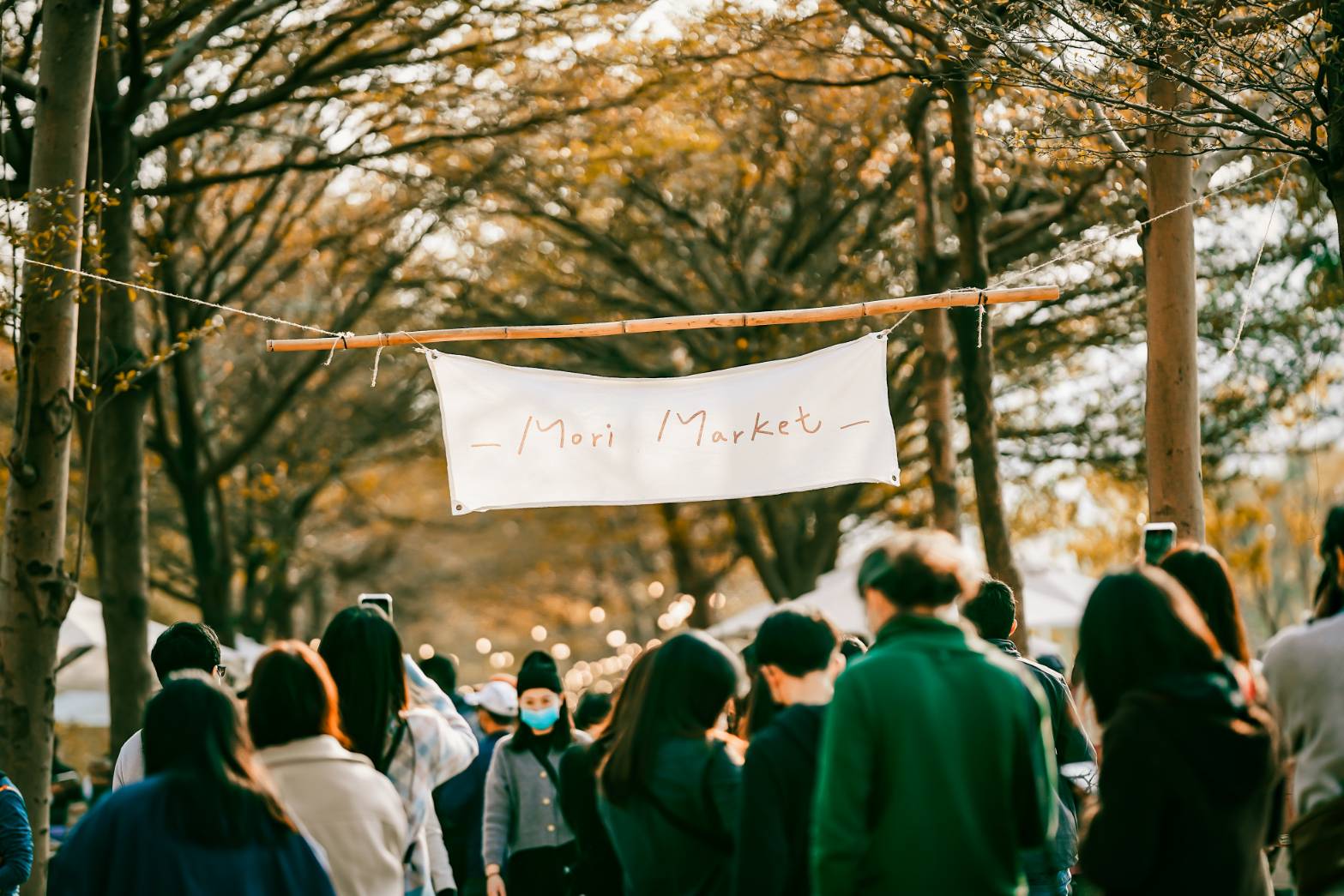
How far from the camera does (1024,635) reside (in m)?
11.2

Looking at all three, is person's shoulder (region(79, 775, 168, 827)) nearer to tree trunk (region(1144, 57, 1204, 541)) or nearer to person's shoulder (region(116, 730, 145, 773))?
person's shoulder (region(116, 730, 145, 773))

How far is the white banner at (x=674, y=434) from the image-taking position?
7.88 metres

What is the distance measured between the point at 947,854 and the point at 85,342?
939cm

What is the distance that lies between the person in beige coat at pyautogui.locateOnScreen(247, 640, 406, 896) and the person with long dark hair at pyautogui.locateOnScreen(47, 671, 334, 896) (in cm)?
44

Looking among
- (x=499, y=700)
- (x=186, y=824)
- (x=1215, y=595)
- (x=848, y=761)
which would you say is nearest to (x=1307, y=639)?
(x=1215, y=595)

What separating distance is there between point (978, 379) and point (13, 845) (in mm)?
7655


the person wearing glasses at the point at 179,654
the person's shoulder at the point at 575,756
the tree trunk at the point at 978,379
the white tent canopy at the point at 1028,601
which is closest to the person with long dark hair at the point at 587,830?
the person's shoulder at the point at 575,756

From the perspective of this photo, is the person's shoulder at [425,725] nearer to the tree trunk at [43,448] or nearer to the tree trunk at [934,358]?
the tree trunk at [43,448]

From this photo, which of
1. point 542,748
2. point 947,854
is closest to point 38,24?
point 542,748

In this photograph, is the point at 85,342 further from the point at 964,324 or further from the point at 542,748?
the point at 964,324

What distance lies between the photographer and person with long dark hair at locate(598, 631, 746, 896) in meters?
4.64

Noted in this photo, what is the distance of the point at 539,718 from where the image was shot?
24.2 ft

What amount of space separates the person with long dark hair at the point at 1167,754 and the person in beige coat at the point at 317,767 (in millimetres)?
2057

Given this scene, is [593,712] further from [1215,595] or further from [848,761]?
[848,761]
